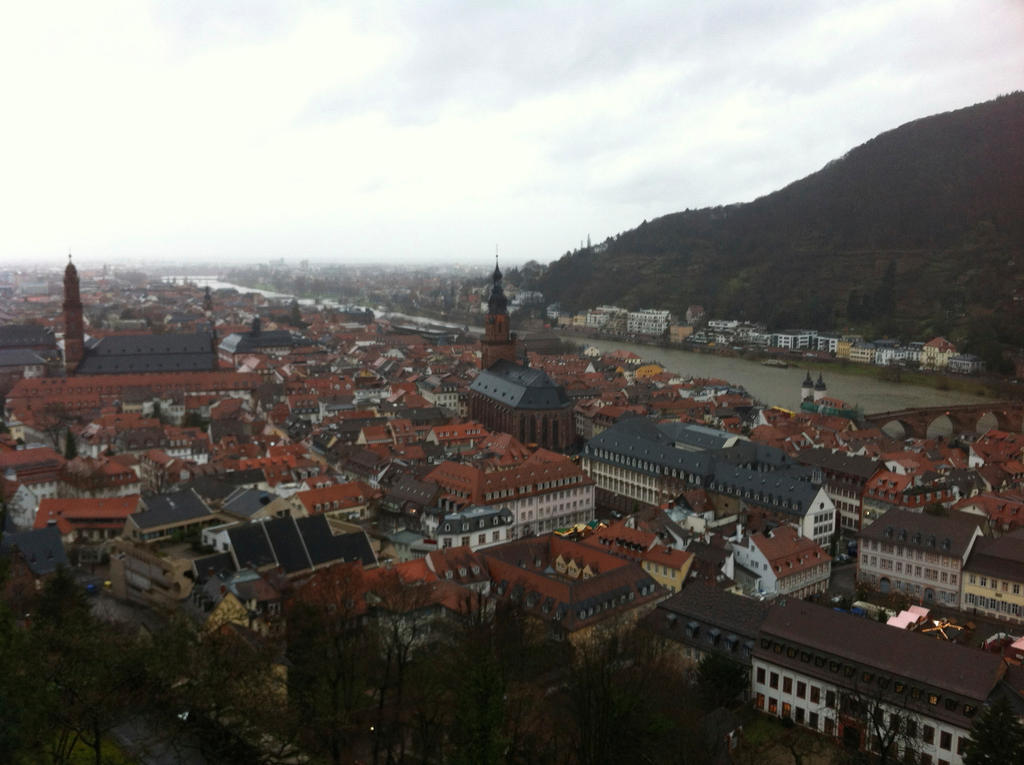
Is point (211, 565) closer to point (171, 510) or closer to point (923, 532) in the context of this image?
point (171, 510)

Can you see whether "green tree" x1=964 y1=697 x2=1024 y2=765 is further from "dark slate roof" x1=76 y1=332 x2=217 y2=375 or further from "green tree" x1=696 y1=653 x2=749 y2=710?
"dark slate roof" x1=76 y1=332 x2=217 y2=375

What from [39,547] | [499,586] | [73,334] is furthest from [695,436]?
[73,334]

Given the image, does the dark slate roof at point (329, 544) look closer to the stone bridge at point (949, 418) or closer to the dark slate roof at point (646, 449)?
the dark slate roof at point (646, 449)

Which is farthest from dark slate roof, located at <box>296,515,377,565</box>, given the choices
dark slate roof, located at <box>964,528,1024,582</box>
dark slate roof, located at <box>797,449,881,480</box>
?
dark slate roof, located at <box>797,449,881,480</box>

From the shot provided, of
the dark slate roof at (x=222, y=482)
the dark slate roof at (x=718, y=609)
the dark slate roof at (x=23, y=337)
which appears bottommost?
the dark slate roof at (x=222, y=482)

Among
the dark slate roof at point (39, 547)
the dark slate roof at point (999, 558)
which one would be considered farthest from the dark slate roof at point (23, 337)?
the dark slate roof at point (999, 558)

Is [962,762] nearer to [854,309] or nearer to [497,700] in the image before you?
[497,700]
